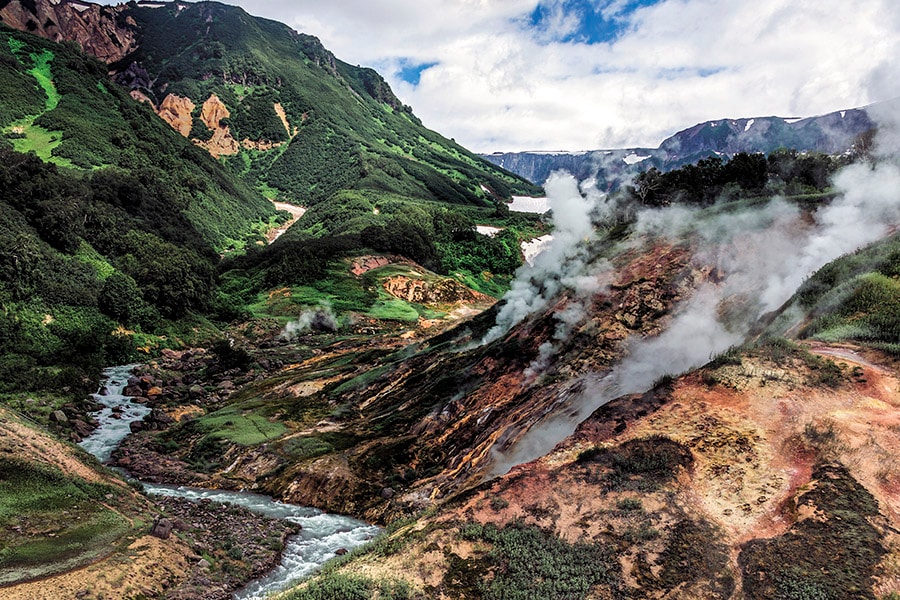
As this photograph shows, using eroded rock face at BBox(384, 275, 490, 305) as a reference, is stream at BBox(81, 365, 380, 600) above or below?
below

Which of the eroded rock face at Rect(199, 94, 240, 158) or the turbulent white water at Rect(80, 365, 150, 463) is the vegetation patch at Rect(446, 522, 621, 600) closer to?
the turbulent white water at Rect(80, 365, 150, 463)

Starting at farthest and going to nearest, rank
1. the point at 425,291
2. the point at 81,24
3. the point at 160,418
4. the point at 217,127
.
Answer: the point at 81,24, the point at 217,127, the point at 425,291, the point at 160,418

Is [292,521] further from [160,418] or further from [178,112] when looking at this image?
[178,112]

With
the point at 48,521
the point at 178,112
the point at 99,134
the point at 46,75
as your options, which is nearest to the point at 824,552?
the point at 48,521

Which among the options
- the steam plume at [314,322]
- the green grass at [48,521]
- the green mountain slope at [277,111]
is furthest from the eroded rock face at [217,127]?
the green grass at [48,521]

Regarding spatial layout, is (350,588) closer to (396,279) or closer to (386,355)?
(386,355)

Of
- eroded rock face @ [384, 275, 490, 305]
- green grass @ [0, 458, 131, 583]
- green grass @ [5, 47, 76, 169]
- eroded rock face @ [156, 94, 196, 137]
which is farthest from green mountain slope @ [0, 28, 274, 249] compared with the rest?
green grass @ [0, 458, 131, 583]

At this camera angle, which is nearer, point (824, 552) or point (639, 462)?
point (824, 552)
